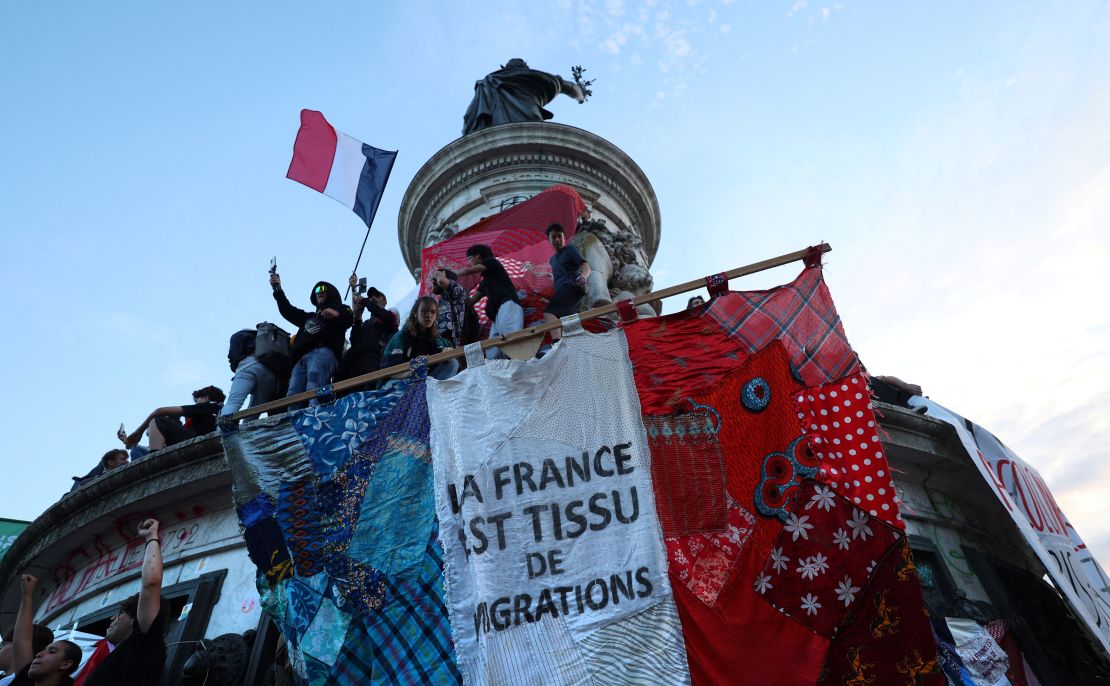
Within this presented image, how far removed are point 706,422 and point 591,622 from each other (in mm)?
1411

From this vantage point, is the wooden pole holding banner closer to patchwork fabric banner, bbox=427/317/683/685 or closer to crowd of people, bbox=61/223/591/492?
patchwork fabric banner, bbox=427/317/683/685

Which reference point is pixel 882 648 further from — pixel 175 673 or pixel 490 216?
pixel 490 216

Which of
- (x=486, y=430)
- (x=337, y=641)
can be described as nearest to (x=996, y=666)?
(x=486, y=430)

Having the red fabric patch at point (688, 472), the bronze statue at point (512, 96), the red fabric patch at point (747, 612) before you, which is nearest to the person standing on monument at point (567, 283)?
the red fabric patch at point (688, 472)

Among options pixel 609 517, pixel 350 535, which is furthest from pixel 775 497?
pixel 350 535

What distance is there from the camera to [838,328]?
4.94 meters

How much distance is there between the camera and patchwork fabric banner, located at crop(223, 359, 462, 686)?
4020 mm

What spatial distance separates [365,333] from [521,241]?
11.4ft

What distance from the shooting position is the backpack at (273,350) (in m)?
7.89

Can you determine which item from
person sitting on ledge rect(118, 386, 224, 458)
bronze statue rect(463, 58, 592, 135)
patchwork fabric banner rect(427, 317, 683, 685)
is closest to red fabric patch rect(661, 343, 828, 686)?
patchwork fabric banner rect(427, 317, 683, 685)

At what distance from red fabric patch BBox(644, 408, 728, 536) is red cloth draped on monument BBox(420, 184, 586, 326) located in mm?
5099

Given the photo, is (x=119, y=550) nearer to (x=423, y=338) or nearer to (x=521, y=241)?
(x=423, y=338)

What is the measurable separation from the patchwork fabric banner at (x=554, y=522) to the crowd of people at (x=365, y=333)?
1.29 meters

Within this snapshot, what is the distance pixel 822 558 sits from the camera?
4.07 metres
